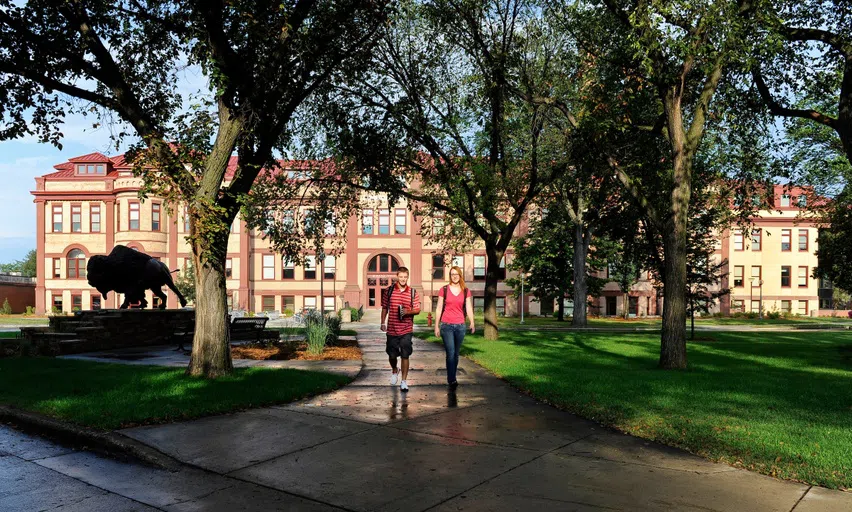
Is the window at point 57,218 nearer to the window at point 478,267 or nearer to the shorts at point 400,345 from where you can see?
the window at point 478,267

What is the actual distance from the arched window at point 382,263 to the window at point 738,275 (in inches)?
1346

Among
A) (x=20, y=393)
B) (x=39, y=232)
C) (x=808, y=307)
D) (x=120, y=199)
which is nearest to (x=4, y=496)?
(x=20, y=393)

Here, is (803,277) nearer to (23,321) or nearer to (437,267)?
(437,267)

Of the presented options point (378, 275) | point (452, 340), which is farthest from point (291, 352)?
point (378, 275)

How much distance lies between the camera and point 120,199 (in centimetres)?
5166

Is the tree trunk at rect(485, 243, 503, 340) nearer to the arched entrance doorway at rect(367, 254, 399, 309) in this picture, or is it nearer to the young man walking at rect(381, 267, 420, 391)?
the young man walking at rect(381, 267, 420, 391)

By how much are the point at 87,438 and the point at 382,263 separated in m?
48.3

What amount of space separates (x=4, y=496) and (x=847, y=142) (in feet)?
40.8

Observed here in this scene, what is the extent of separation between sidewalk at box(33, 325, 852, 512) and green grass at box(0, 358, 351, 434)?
0.53 m

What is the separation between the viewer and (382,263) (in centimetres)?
5475

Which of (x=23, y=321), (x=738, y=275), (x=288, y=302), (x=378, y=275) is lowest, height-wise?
(x=23, y=321)

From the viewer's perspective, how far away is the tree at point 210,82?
9.91 m

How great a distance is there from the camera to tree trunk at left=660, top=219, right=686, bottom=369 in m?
12.7

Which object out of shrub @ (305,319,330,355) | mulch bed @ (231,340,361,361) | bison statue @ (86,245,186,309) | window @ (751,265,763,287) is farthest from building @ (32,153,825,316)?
shrub @ (305,319,330,355)
